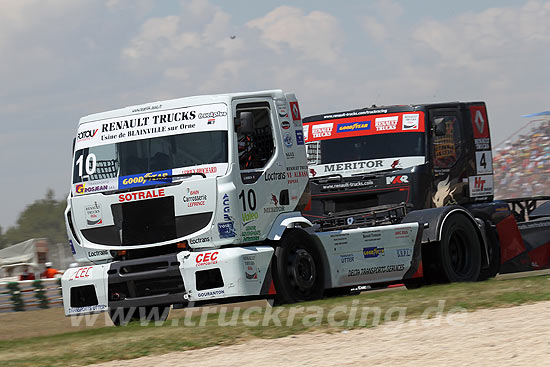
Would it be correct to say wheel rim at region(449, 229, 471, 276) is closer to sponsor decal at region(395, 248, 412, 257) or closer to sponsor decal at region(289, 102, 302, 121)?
sponsor decal at region(395, 248, 412, 257)

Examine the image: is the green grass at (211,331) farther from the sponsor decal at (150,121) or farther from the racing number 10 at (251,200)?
the sponsor decal at (150,121)

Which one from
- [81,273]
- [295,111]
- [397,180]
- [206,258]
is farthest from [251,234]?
[397,180]

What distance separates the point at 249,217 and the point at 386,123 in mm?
3880

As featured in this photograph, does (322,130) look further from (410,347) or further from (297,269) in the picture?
(410,347)

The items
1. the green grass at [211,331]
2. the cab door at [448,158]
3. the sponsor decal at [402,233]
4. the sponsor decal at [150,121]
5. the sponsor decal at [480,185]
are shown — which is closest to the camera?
the green grass at [211,331]

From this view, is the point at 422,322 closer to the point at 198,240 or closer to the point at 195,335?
the point at 195,335

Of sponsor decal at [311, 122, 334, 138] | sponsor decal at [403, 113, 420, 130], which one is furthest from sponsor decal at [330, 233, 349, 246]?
sponsor decal at [311, 122, 334, 138]

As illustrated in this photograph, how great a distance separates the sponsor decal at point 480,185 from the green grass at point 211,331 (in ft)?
10.5

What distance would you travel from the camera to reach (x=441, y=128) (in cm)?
1363

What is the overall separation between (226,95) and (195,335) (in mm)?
3328

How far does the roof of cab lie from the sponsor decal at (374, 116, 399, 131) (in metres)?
2.79

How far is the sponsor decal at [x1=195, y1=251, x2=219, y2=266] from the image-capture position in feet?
34.1

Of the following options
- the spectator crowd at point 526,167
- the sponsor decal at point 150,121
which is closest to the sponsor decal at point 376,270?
the sponsor decal at point 150,121

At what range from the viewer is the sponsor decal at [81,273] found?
1111 centimetres
